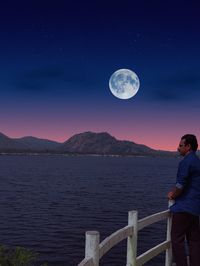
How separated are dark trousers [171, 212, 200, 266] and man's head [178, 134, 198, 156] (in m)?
1.03

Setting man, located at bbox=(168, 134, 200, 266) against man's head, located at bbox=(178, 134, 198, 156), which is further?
man's head, located at bbox=(178, 134, 198, 156)

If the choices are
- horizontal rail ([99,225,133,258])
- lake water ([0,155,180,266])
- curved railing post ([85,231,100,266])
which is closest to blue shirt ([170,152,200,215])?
horizontal rail ([99,225,133,258])

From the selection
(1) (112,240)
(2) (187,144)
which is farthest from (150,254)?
(1) (112,240)

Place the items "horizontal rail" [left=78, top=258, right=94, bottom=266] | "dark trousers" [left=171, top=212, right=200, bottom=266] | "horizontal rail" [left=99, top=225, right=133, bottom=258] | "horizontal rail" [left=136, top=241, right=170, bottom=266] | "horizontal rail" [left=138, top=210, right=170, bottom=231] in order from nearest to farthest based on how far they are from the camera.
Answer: "horizontal rail" [left=78, top=258, right=94, bottom=266] < "horizontal rail" [left=99, top=225, right=133, bottom=258] < "dark trousers" [left=171, top=212, right=200, bottom=266] < "horizontal rail" [left=138, top=210, right=170, bottom=231] < "horizontal rail" [left=136, top=241, right=170, bottom=266]

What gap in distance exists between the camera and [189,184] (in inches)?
257

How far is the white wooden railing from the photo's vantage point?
4238mm

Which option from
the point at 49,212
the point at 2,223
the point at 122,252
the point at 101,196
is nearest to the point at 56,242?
the point at 122,252

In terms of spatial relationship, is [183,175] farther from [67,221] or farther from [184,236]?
[67,221]

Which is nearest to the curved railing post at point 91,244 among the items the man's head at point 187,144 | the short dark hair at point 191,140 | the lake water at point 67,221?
the man's head at point 187,144

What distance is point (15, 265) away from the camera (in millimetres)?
10539

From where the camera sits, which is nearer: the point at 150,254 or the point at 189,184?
the point at 189,184

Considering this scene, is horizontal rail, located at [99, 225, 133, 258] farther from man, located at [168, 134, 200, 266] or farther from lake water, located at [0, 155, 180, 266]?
lake water, located at [0, 155, 180, 266]

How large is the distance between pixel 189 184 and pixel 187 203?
0.31 meters

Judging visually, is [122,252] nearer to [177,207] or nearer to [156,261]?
[156,261]
